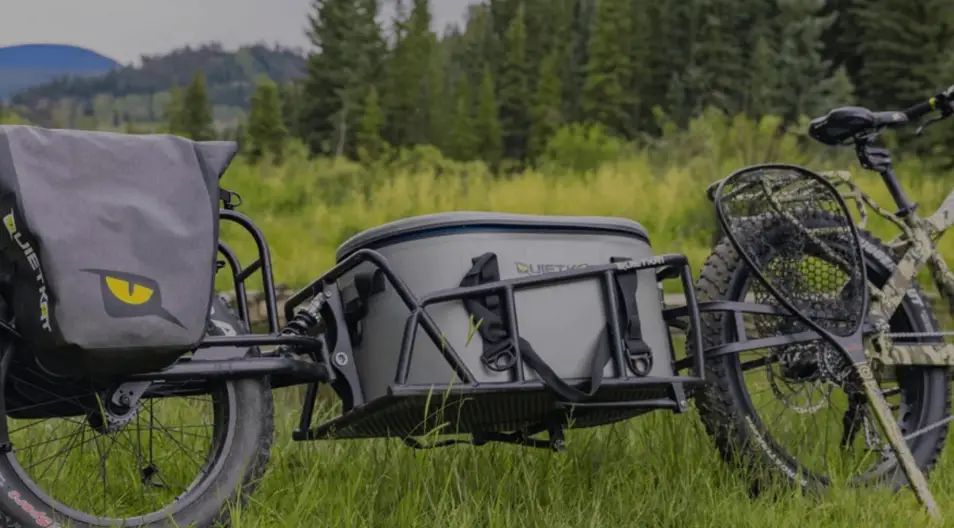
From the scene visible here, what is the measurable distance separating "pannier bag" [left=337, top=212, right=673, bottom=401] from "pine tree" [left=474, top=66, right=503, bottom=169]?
112 ft

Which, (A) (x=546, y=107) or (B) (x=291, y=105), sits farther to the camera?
(B) (x=291, y=105)

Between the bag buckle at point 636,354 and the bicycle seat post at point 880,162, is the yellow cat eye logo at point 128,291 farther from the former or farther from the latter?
the bicycle seat post at point 880,162

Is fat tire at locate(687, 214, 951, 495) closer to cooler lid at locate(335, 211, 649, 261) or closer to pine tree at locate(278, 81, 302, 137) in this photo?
cooler lid at locate(335, 211, 649, 261)

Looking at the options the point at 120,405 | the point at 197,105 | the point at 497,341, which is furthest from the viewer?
the point at 197,105

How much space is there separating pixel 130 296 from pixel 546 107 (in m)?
34.3

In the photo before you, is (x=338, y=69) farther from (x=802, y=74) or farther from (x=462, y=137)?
(x=802, y=74)

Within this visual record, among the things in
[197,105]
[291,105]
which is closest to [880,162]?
[197,105]

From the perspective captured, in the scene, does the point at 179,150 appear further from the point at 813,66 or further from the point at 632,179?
the point at 813,66

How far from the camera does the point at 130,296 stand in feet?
5.65

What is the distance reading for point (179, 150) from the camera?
1.90 meters

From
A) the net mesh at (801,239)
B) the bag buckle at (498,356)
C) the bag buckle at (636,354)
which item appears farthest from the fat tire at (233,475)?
the net mesh at (801,239)

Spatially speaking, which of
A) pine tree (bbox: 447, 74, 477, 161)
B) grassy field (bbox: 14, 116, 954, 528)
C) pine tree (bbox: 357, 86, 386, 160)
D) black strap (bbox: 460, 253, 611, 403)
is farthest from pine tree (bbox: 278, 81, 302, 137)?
black strap (bbox: 460, 253, 611, 403)

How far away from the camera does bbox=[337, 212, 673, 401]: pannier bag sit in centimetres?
201

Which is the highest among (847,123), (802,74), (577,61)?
A: (577,61)
